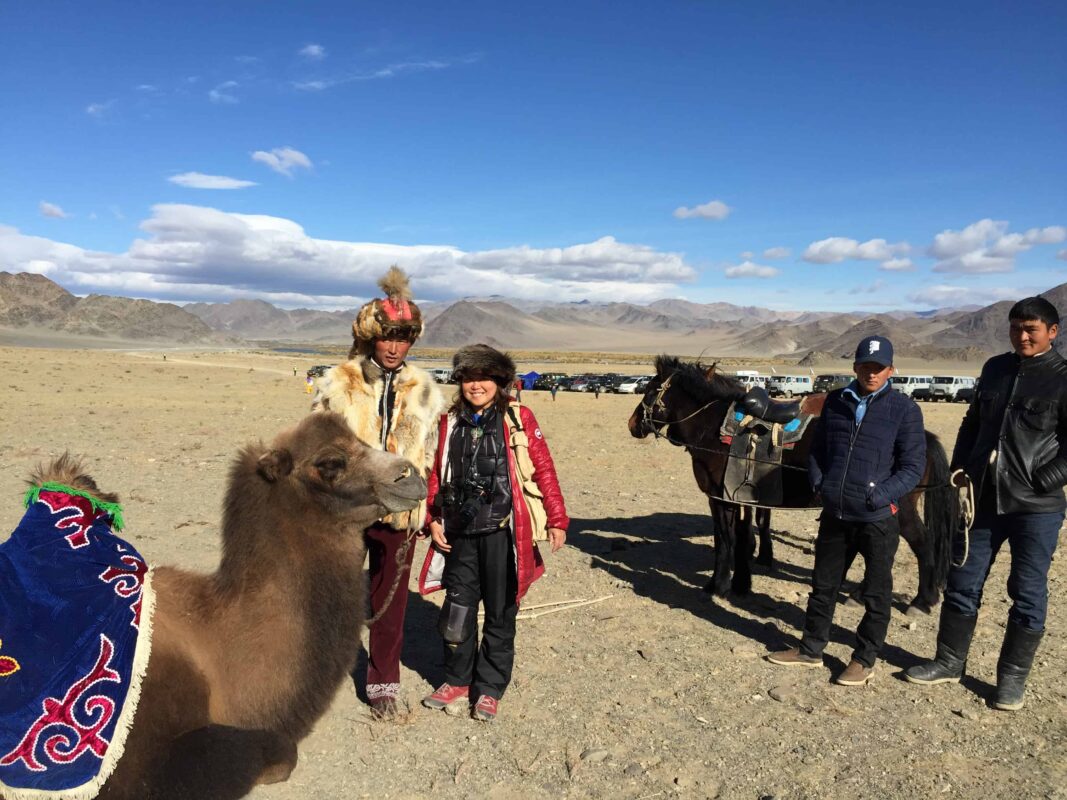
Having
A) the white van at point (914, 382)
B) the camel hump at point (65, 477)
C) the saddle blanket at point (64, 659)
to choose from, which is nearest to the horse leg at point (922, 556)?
the saddle blanket at point (64, 659)

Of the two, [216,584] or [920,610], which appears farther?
[920,610]

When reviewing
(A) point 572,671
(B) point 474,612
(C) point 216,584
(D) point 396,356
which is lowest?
(A) point 572,671

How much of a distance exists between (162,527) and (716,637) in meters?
6.20

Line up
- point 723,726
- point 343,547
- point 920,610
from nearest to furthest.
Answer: point 343,547 < point 723,726 < point 920,610

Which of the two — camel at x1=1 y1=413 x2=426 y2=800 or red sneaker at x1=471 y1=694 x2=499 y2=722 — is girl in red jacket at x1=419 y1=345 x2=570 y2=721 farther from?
camel at x1=1 y1=413 x2=426 y2=800

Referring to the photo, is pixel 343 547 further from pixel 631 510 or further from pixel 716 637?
pixel 631 510

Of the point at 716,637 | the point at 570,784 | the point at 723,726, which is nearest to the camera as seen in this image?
the point at 570,784

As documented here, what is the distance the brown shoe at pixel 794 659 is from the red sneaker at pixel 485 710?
220 cm

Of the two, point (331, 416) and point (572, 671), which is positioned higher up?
point (331, 416)

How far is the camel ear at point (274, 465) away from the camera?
3.05 m

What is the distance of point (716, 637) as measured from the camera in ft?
18.7

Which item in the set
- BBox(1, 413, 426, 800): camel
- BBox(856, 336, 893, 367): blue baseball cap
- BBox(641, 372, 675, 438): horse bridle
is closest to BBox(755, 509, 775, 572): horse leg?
BBox(641, 372, 675, 438): horse bridle

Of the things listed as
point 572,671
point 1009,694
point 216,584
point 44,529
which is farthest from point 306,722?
point 1009,694

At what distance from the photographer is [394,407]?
4.04 m
